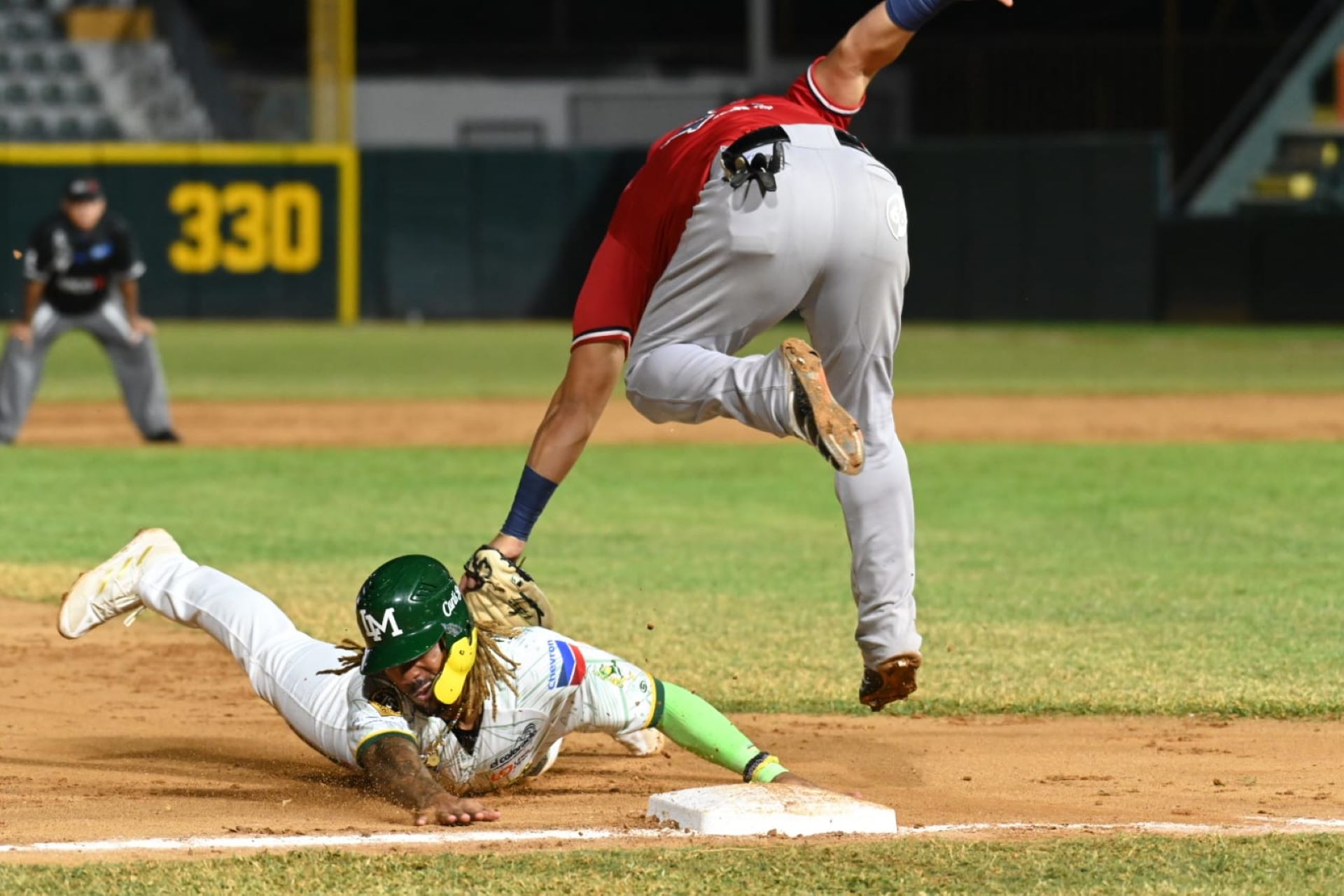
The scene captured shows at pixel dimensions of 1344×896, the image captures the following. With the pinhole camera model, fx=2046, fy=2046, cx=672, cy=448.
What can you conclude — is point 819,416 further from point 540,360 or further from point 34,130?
point 34,130

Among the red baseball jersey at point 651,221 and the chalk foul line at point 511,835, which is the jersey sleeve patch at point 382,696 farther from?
the red baseball jersey at point 651,221

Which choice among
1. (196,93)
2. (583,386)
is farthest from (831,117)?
(196,93)

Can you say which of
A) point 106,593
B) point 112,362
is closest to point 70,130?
point 112,362

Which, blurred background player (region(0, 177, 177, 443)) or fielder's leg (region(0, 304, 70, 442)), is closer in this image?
blurred background player (region(0, 177, 177, 443))

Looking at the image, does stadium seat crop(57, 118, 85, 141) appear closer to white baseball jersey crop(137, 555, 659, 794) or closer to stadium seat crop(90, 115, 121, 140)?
stadium seat crop(90, 115, 121, 140)

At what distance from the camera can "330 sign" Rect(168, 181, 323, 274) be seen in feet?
89.5

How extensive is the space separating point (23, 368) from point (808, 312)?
995cm

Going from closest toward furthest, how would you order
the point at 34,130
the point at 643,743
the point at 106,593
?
the point at 106,593 < the point at 643,743 < the point at 34,130

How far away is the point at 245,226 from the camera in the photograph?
27406 millimetres

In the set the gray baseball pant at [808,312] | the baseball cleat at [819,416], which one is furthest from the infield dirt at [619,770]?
the baseball cleat at [819,416]

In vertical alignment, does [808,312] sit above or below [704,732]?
above

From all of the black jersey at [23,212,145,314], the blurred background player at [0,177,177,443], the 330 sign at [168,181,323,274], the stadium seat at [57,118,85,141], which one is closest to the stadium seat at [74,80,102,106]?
the stadium seat at [57,118,85,141]

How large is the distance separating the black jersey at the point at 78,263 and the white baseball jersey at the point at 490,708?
888 cm

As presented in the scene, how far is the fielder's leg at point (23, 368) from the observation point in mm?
13828
